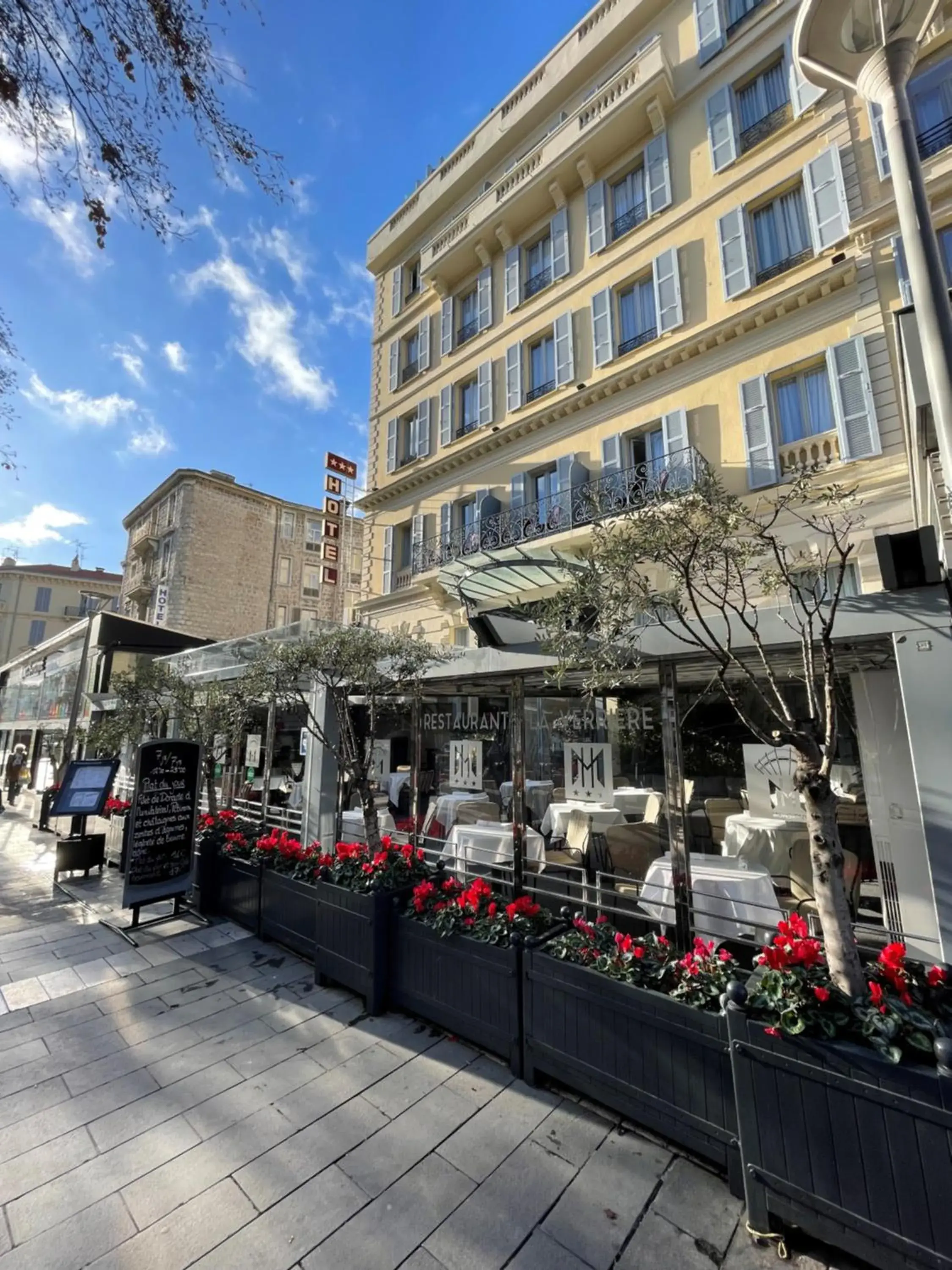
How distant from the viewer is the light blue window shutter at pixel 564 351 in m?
11.9

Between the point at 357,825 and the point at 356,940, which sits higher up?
the point at 357,825

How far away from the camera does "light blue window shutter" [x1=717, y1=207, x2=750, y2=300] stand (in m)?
9.63

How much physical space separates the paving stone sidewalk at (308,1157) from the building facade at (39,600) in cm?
4109

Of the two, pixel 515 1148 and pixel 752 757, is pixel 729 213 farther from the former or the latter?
pixel 515 1148

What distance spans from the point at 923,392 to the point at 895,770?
2738 millimetres

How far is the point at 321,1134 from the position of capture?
9.08 ft

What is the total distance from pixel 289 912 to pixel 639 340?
11676 mm

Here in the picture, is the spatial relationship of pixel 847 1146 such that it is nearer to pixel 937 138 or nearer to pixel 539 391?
pixel 937 138

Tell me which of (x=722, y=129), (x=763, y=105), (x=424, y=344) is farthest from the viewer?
(x=424, y=344)

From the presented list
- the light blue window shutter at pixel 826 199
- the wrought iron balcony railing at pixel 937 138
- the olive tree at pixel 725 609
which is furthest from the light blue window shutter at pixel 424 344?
the olive tree at pixel 725 609

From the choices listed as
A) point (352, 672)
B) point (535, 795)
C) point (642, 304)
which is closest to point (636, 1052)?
Result: point (535, 795)

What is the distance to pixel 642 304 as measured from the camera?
11.3 m

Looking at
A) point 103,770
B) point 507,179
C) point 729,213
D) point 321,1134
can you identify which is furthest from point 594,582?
point 507,179

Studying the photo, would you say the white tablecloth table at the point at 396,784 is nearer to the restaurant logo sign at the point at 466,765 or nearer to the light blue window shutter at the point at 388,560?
the restaurant logo sign at the point at 466,765
